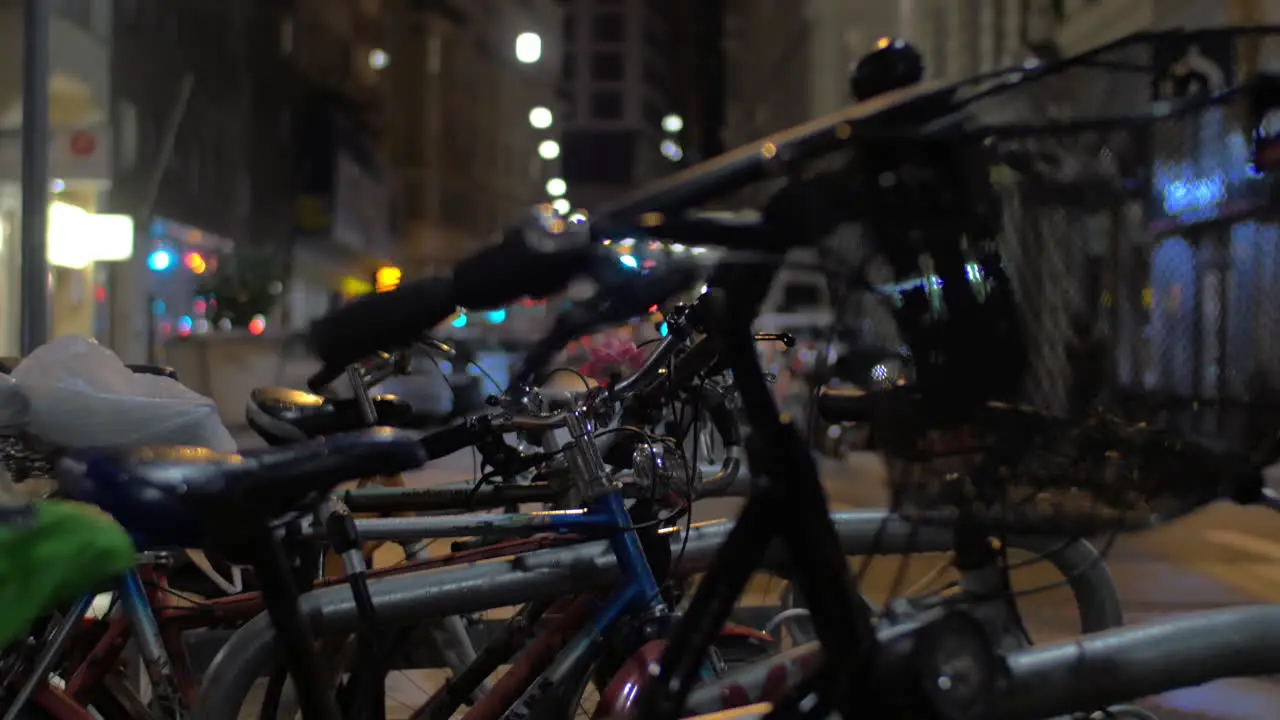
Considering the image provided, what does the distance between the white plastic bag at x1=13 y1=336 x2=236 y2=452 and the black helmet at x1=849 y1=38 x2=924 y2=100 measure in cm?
170

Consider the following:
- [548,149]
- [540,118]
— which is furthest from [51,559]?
[548,149]

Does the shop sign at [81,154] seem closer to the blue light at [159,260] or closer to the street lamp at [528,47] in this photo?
the blue light at [159,260]

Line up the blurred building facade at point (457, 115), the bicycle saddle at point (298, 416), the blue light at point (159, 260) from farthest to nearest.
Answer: the blurred building facade at point (457, 115) → the blue light at point (159, 260) → the bicycle saddle at point (298, 416)

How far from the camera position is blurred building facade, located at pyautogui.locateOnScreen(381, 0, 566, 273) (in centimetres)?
5009

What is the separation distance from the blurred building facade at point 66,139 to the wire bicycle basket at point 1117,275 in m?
8.17

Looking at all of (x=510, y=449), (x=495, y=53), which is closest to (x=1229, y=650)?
(x=510, y=449)

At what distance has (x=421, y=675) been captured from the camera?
3.16 metres

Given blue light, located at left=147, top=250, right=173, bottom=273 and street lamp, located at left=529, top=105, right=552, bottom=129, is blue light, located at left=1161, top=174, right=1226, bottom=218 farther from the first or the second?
street lamp, located at left=529, top=105, right=552, bottom=129

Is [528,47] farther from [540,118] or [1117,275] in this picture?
[1117,275]

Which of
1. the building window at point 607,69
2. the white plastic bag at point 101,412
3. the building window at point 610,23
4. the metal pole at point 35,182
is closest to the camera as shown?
the white plastic bag at point 101,412

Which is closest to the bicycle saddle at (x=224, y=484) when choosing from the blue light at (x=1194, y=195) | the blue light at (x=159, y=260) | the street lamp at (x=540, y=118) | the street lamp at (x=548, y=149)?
the blue light at (x=1194, y=195)

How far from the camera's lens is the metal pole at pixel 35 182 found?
20.5ft

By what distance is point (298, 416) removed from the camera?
3.30m

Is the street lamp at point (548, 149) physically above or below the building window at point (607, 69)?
below
